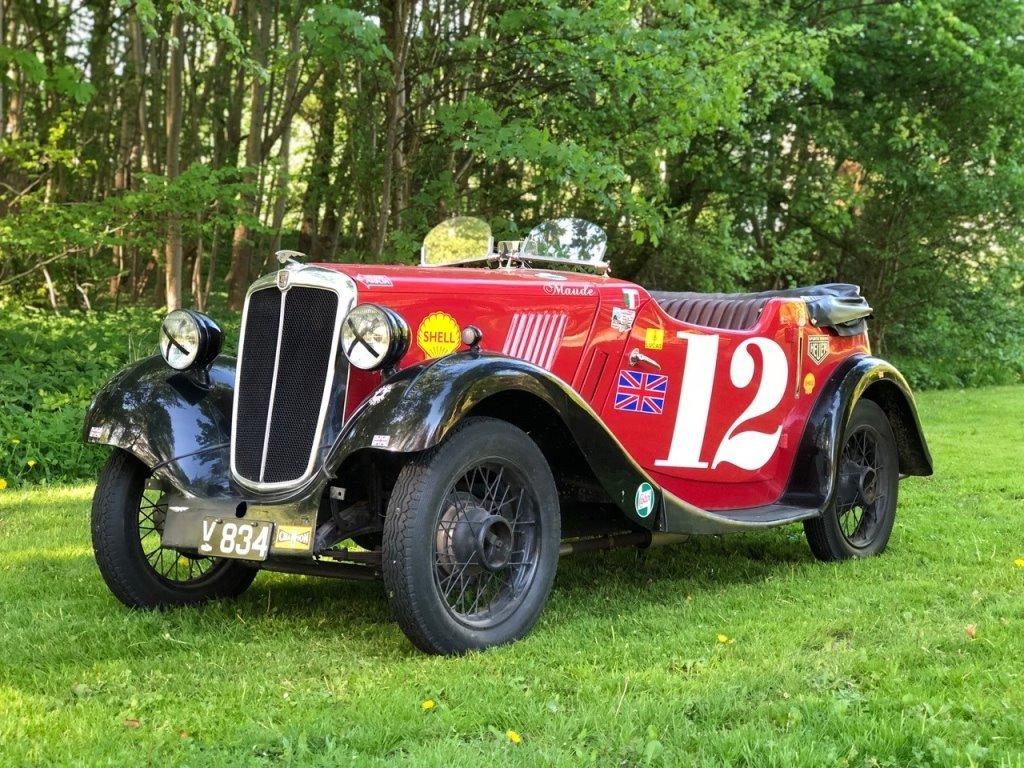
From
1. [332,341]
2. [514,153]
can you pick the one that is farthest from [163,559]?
[514,153]

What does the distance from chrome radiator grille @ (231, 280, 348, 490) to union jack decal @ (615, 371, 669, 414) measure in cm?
129

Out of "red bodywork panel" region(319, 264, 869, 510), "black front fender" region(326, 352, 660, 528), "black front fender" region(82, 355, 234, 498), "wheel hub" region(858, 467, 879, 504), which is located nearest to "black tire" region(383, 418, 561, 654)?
"black front fender" region(326, 352, 660, 528)

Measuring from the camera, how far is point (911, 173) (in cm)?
1585

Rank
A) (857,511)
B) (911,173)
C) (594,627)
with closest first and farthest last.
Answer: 1. (594,627)
2. (857,511)
3. (911,173)

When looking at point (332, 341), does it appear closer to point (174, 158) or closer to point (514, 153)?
point (514, 153)

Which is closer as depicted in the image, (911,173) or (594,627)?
(594,627)

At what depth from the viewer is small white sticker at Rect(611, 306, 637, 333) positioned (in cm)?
455

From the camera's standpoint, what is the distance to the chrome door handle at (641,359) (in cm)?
461

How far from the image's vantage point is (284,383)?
403 cm

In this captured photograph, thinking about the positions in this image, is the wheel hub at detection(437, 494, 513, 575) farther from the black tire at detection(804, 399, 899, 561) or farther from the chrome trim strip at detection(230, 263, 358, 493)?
the black tire at detection(804, 399, 899, 561)

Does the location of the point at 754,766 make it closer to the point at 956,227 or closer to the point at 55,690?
the point at 55,690

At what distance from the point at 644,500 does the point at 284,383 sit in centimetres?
154

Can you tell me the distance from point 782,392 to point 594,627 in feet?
6.25

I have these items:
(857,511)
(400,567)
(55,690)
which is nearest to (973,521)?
(857,511)
